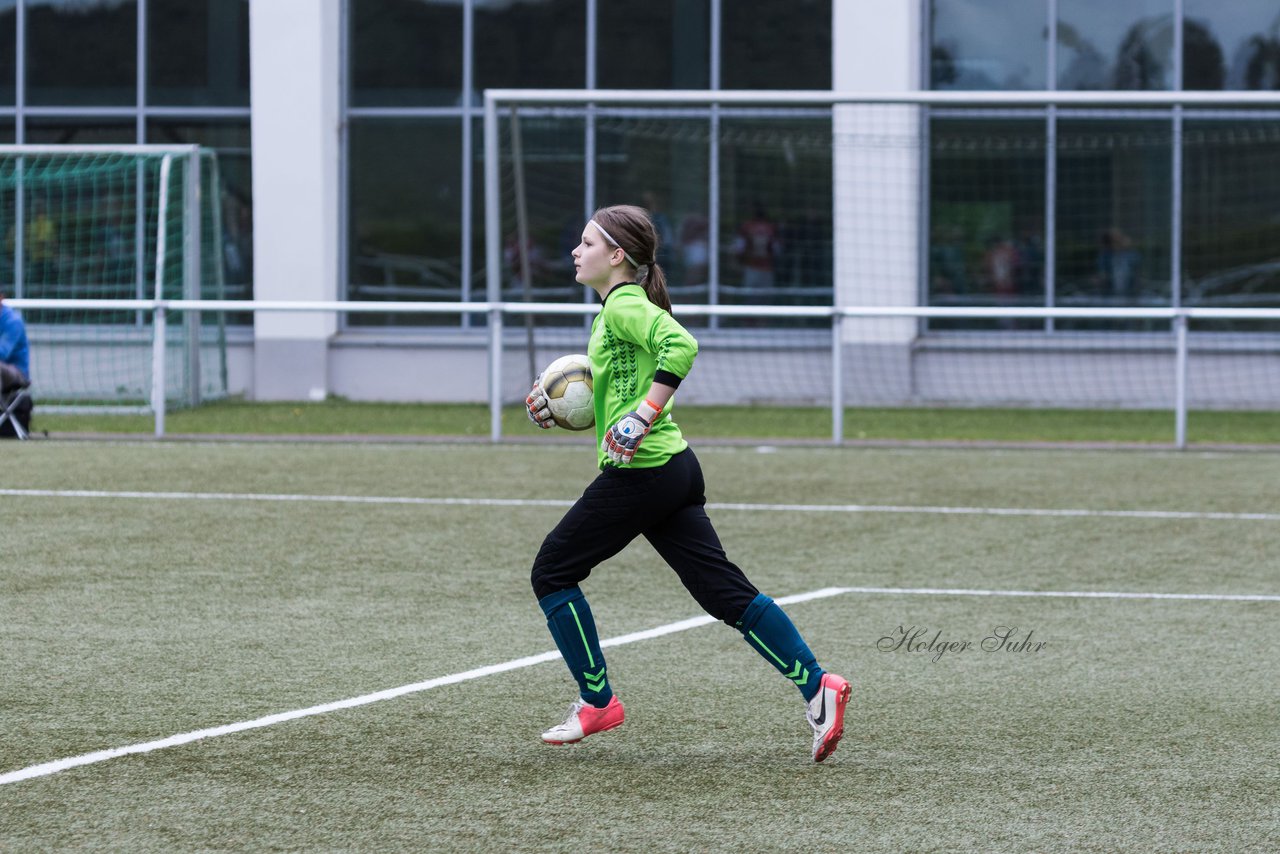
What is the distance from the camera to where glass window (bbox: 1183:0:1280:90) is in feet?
66.1

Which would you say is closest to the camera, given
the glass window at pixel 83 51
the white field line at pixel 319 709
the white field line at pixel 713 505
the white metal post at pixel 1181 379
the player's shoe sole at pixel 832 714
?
the white field line at pixel 319 709

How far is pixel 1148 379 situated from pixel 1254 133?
3.26m

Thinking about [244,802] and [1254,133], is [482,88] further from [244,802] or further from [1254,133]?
[244,802]

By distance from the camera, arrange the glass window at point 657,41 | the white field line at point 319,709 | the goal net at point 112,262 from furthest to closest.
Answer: the glass window at point 657,41
the goal net at point 112,262
the white field line at point 319,709

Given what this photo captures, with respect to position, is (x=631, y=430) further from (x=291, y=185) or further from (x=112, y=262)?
(x=112, y=262)

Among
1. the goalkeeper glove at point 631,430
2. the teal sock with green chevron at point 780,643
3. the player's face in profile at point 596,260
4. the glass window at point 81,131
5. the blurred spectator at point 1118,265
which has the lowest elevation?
the teal sock with green chevron at point 780,643

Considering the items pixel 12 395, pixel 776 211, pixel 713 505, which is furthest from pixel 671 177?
pixel 713 505

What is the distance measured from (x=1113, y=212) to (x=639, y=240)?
54.8 feet

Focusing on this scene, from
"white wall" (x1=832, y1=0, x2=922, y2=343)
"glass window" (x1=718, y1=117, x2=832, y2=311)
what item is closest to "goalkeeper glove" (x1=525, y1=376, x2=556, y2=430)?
"white wall" (x1=832, y1=0, x2=922, y2=343)

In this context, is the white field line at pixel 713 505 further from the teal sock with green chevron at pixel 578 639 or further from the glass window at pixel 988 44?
the glass window at pixel 988 44

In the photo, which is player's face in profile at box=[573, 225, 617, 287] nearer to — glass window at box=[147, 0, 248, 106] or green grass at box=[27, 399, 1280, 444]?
green grass at box=[27, 399, 1280, 444]

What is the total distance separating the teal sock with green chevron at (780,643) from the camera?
497 cm

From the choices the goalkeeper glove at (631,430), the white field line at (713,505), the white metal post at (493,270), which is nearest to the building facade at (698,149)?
the white metal post at (493,270)

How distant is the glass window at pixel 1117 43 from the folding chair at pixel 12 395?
11839 mm
